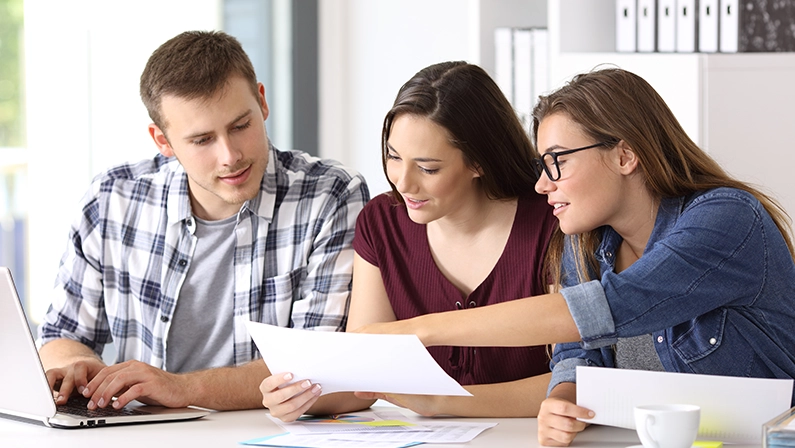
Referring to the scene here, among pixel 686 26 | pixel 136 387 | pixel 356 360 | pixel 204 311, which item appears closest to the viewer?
pixel 356 360

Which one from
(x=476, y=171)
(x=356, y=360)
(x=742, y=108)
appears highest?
(x=742, y=108)

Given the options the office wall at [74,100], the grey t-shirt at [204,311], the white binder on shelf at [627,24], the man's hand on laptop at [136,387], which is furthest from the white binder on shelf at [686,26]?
the office wall at [74,100]

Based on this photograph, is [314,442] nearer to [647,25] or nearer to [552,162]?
[552,162]

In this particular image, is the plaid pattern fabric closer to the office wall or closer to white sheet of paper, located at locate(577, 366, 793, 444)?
white sheet of paper, located at locate(577, 366, 793, 444)

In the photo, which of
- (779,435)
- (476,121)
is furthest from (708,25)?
(779,435)

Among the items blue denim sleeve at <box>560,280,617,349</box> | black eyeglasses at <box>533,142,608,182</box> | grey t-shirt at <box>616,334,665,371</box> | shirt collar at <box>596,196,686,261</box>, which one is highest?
black eyeglasses at <box>533,142,608,182</box>

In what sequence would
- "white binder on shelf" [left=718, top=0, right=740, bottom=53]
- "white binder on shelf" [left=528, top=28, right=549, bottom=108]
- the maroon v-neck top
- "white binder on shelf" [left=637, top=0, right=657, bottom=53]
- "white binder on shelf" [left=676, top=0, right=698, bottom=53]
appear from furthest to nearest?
"white binder on shelf" [left=528, top=28, right=549, bottom=108] < "white binder on shelf" [left=637, top=0, right=657, bottom=53] < "white binder on shelf" [left=676, top=0, right=698, bottom=53] < "white binder on shelf" [left=718, top=0, right=740, bottom=53] < the maroon v-neck top

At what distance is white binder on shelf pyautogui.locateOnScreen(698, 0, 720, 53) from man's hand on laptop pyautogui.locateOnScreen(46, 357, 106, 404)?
151cm

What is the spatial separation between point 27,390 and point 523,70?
166cm

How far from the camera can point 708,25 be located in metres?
2.27

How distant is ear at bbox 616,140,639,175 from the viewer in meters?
1.56

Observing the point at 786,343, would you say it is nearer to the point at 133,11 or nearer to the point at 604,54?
the point at 604,54

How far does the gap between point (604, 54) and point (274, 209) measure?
0.94 meters

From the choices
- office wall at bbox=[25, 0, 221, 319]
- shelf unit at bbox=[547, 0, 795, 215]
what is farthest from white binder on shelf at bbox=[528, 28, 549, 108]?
office wall at bbox=[25, 0, 221, 319]
